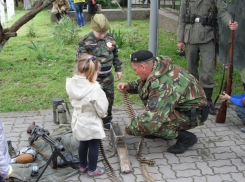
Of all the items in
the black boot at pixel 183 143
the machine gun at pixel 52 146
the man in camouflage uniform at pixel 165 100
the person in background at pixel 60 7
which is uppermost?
the person in background at pixel 60 7

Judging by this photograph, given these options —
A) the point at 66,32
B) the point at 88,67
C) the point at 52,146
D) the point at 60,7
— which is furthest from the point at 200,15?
the point at 60,7

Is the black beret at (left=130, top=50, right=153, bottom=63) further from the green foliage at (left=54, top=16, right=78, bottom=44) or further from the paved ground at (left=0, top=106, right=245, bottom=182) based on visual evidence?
the green foliage at (left=54, top=16, right=78, bottom=44)

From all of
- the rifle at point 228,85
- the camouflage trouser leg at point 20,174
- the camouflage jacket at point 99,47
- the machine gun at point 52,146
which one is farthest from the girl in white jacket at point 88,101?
the rifle at point 228,85

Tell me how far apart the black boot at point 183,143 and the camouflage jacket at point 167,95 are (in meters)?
0.24

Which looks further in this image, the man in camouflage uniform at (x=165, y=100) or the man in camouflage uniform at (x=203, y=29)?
the man in camouflage uniform at (x=203, y=29)

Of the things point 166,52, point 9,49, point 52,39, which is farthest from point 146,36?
point 9,49

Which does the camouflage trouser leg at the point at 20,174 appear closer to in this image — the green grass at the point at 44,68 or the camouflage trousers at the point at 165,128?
the camouflage trousers at the point at 165,128

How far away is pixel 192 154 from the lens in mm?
4039

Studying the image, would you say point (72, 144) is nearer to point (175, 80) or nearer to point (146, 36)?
point (175, 80)

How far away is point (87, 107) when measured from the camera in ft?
10.9

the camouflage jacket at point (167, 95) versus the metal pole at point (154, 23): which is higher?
the metal pole at point (154, 23)

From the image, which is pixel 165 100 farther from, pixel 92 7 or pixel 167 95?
pixel 92 7

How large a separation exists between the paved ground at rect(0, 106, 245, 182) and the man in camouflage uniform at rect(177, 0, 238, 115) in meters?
0.65

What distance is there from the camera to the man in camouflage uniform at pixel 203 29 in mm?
4965
